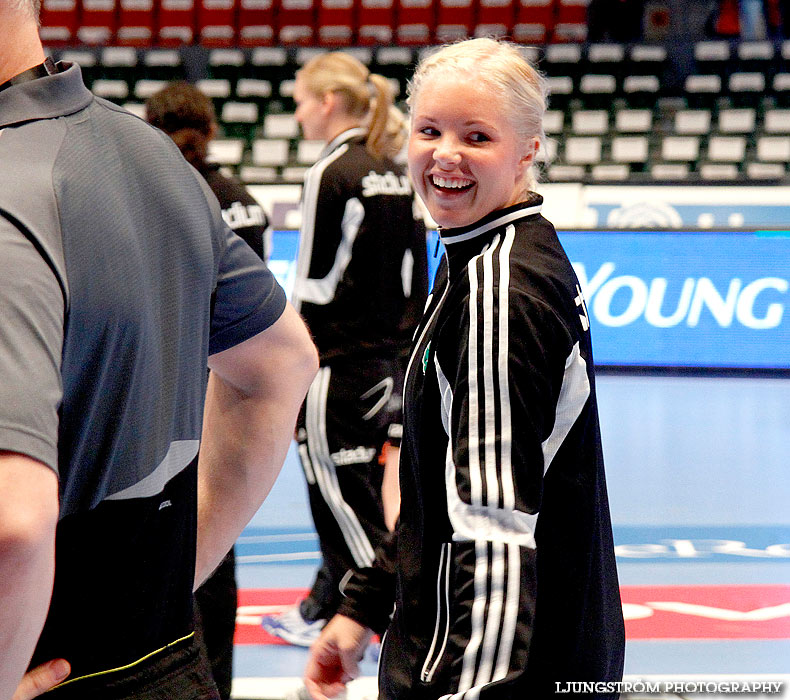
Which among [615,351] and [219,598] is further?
[615,351]

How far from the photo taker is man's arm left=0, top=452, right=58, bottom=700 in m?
0.83

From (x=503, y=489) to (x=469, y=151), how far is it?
1.69 ft

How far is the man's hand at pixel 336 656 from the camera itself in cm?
166

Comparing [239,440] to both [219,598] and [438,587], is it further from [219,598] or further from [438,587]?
[219,598]

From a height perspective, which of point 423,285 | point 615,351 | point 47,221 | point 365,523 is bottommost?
point 615,351

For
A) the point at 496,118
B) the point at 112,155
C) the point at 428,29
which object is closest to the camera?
the point at 112,155

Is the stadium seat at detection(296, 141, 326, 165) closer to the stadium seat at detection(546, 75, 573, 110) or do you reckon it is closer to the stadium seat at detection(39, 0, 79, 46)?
the stadium seat at detection(546, 75, 573, 110)

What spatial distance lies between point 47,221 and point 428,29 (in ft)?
45.4

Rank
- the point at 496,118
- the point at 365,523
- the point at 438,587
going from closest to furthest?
the point at 438,587, the point at 496,118, the point at 365,523

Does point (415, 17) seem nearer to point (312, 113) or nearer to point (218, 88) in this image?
point (218, 88)

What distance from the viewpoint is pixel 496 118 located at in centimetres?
151

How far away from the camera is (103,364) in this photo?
1.01 meters

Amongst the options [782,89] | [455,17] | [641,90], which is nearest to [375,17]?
[455,17]

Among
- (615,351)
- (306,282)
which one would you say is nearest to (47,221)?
(306,282)
